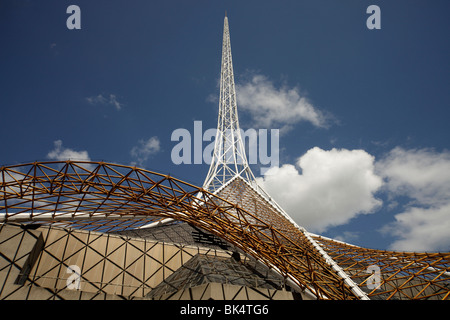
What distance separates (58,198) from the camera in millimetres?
22672

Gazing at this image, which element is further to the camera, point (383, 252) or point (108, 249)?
point (108, 249)

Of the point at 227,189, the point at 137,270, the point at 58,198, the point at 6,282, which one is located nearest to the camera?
the point at 6,282

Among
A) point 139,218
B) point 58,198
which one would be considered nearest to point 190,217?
point 139,218
